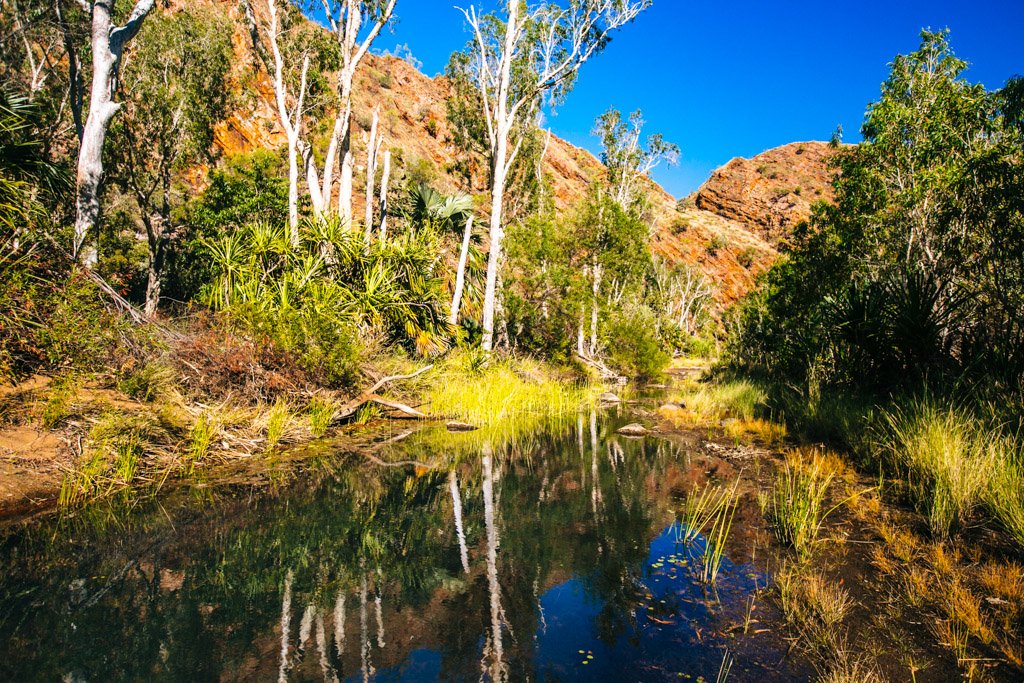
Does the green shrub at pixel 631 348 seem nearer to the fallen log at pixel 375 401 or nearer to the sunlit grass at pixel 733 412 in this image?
the sunlit grass at pixel 733 412

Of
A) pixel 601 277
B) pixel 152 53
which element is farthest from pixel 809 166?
pixel 152 53

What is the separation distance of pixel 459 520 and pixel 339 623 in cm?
215

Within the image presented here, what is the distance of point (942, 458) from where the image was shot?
535cm

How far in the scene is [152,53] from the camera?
19.7 m

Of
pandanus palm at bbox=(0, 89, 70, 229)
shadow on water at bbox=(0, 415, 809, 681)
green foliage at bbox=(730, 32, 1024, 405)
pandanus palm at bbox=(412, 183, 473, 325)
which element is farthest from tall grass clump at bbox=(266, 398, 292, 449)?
green foliage at bbox=(730, 32, 1024, 405)

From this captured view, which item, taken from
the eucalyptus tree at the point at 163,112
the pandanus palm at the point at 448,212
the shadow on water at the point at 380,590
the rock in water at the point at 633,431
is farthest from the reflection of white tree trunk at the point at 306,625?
the eucalyptus tree at the point at 163,112

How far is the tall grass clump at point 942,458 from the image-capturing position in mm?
4738

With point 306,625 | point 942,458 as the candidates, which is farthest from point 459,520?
point 942,458

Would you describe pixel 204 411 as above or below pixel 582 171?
below

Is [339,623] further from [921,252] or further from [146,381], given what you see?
[921,252]

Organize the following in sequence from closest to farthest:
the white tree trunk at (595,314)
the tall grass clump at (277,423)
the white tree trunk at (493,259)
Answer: the tall grass clump at (277,423)
the white tree trunk at (493,259)
the white tree trunk at (595,314)

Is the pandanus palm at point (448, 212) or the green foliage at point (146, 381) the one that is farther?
the pandanus palm at point (448, 212)

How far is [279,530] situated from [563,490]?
335 cm

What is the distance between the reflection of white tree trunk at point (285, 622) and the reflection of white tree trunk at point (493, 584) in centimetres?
118
